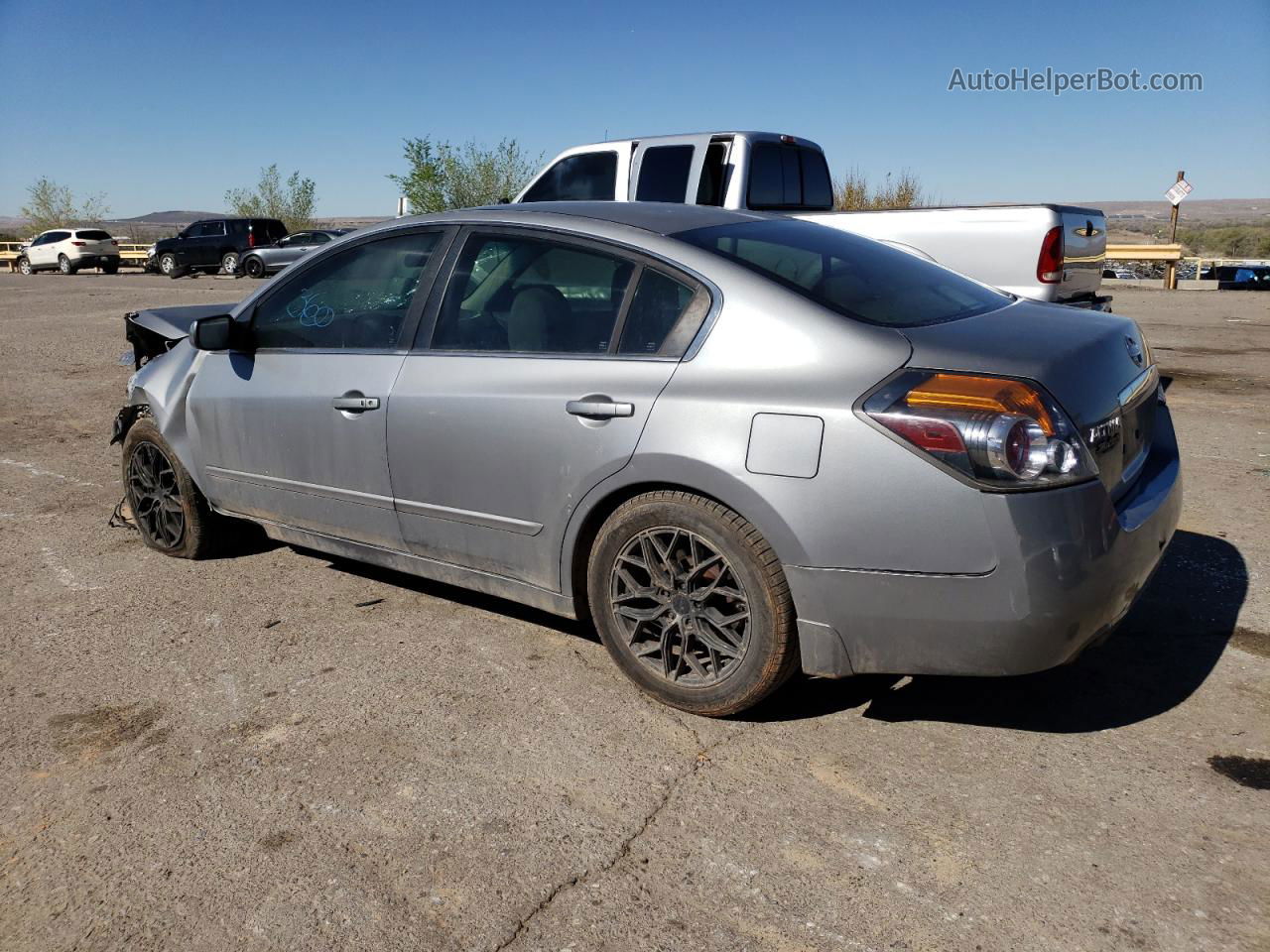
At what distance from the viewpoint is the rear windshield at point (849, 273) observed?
3365 millimetres

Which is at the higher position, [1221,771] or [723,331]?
[723,331]

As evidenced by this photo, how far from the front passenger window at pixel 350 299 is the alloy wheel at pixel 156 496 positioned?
1.00 metres

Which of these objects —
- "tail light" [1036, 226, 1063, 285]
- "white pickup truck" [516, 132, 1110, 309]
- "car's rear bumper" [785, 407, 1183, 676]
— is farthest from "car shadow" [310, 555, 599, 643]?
"tail light" [1036, 226, 1063, 285]

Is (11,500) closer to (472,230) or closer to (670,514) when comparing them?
(472,230)

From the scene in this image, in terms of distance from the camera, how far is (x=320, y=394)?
4246mm

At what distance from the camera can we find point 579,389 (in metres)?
3.50

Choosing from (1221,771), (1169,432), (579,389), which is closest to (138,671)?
(579,389)

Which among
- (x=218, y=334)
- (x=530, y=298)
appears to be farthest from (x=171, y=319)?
(x=530, y=298)

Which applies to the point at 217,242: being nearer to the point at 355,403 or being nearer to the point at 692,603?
the point at 355,403

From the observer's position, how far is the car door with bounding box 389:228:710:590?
135 inches

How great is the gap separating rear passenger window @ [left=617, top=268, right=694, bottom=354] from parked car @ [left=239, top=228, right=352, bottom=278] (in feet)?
91.4

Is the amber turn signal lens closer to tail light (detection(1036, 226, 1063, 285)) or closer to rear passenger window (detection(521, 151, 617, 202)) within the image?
tail light (detection(1036, 226, 1063, 285))

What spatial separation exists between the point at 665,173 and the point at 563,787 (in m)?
7.67

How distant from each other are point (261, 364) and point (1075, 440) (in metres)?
→ 3.24
